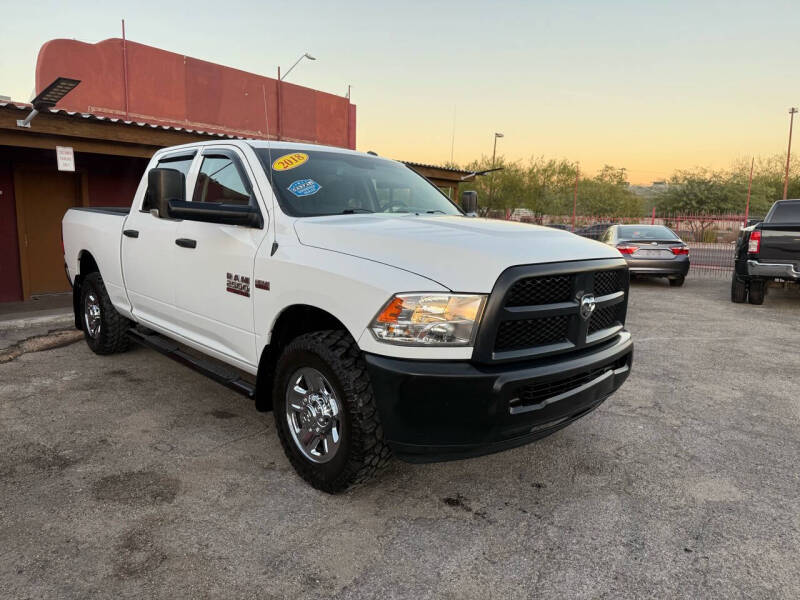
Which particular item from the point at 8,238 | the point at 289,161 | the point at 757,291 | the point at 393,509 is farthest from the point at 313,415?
the point at 757,291

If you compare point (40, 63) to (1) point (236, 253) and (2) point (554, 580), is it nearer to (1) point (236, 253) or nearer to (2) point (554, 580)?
(1) point (236, 253)

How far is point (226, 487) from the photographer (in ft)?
10.2

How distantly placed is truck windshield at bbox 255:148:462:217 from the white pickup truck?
1 cm

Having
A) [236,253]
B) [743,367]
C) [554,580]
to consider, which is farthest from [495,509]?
[743,367]

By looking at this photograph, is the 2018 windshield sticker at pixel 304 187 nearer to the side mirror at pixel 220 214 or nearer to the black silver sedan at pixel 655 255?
the side mirror at pixel 220 214

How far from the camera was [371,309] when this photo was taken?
259 cm

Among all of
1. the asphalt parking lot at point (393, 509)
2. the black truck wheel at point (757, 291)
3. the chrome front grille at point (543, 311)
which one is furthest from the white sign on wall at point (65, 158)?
the black truck wheel at point (757, 291)

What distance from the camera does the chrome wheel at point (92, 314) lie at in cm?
564

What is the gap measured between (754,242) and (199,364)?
29.2ft

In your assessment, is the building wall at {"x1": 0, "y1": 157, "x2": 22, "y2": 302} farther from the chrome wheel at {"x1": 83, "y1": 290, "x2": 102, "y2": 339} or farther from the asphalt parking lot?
the asphalt parking lot

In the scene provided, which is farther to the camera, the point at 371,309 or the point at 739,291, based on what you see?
the point at 739,291

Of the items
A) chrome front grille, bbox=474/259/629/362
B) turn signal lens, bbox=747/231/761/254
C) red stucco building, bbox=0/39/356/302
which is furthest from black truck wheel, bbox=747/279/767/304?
red stucco building, bbox=0/39/356/302

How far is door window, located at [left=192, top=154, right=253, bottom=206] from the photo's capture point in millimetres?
3604

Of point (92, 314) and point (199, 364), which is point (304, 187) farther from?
point (92, 314)
